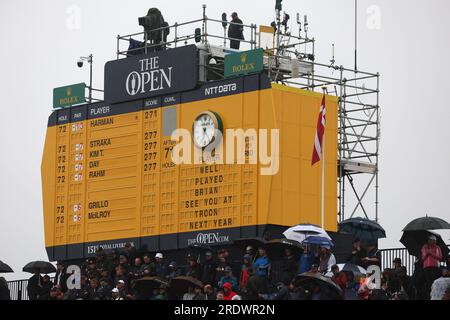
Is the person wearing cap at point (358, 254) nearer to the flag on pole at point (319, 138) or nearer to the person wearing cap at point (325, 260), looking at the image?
the person wearing cap at point (325, 260)

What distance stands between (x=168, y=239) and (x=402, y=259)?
282 inches

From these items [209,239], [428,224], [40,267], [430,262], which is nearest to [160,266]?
[209,239]

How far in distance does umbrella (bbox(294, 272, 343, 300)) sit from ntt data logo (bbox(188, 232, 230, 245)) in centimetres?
843

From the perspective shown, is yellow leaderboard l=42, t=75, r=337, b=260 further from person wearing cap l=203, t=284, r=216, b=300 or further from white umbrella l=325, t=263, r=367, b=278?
person wearing cap l=203, t=284, r=216, b=300

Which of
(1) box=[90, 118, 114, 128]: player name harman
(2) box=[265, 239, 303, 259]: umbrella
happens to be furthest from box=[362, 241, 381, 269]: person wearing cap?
(1) box=[90, 118, 114, 128]: player name harman

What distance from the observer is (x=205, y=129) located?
47.6 meters

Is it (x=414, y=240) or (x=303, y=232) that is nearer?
(x=414, y=240)

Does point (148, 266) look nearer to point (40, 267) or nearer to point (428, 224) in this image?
point (40, 267)

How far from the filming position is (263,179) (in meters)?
45.8

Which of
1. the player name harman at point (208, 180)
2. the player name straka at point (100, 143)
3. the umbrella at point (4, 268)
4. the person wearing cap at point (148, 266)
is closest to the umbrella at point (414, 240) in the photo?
the player name harman at point (208, 180)

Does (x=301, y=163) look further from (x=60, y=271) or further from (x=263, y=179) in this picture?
(x=60, y=271)

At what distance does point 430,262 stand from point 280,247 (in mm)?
4003

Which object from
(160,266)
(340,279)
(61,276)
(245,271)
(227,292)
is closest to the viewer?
(340,279)
